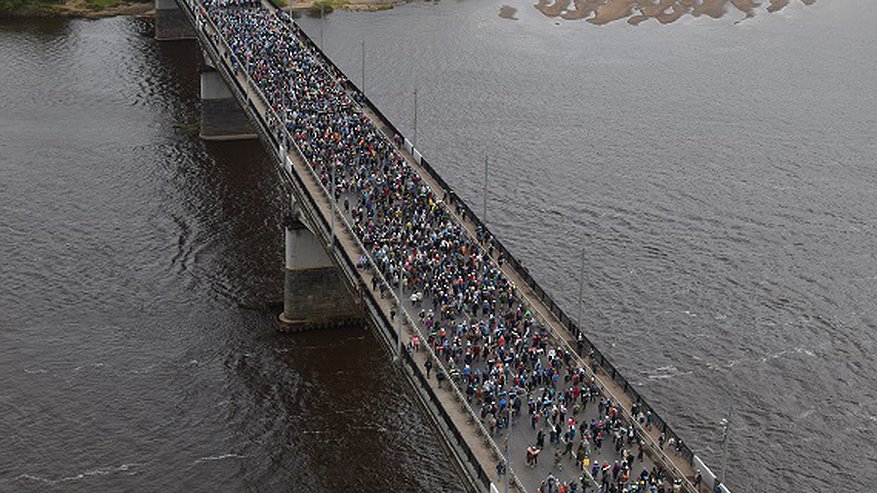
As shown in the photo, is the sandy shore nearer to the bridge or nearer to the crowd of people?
the bridge

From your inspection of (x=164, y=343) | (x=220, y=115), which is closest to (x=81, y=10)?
(x=220, y=115)

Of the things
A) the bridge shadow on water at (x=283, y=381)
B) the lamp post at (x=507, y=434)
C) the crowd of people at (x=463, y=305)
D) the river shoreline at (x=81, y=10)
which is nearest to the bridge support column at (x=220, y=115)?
the bridge shadow on water at (x=283, y=381)

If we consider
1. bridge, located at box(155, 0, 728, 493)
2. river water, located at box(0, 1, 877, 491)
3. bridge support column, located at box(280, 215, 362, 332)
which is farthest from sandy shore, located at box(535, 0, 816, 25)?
bridge support column, located at box(280, 215, 362, 332)

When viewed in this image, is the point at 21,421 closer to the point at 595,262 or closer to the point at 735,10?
the point at 595,262

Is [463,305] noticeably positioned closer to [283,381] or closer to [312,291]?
[283,381]

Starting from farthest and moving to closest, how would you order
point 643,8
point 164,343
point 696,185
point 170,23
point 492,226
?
1. point 643,8
2. point 170,23
3. point 696,185
4. point 492,226
5. point 164,343

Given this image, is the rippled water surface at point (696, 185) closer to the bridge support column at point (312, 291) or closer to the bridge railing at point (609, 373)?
the bridge railing at point (609, 373)

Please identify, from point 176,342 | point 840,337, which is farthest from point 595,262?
point 176,342

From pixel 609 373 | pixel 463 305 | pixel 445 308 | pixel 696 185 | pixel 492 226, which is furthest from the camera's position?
pixel 696 185
